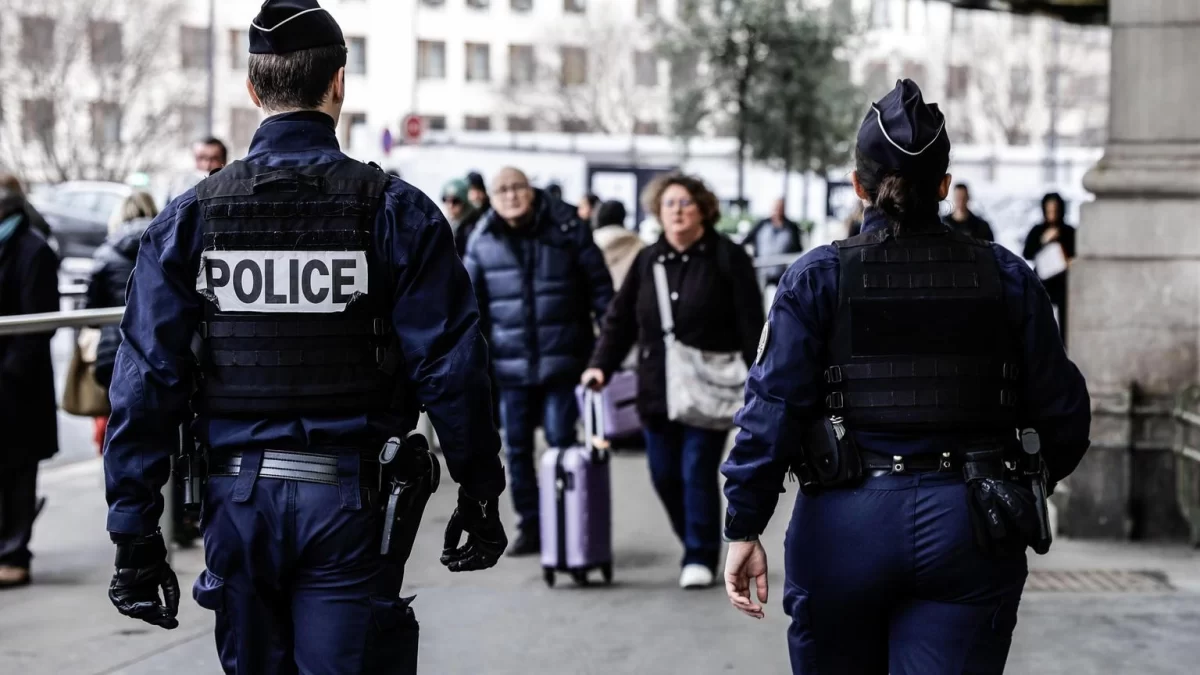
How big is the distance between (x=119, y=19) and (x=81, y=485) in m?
43.8

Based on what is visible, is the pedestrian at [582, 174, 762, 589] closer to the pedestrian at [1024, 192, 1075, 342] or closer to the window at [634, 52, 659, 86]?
the pedestrian at [1024, 192, 1075, 342]

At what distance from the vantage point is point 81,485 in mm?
11102

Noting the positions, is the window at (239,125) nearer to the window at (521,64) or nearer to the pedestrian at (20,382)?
the window at (521,64)

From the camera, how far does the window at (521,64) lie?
241 feet

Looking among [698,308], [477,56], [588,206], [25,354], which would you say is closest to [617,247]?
[698,308]

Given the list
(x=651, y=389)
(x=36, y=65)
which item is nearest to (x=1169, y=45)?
(x=651, y=389)

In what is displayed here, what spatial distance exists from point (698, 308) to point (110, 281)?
2.72 meters

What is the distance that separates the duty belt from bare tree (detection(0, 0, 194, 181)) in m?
49.0

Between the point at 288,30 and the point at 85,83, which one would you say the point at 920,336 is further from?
the point at 85,83

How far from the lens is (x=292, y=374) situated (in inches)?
146

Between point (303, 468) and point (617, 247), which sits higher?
point (617, 247)

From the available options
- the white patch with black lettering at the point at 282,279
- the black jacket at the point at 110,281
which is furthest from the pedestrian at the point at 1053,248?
the white patch with black lettering at the point at 282,279

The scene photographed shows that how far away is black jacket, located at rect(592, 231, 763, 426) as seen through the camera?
7875 millimetres

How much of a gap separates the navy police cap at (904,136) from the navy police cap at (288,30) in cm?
111
